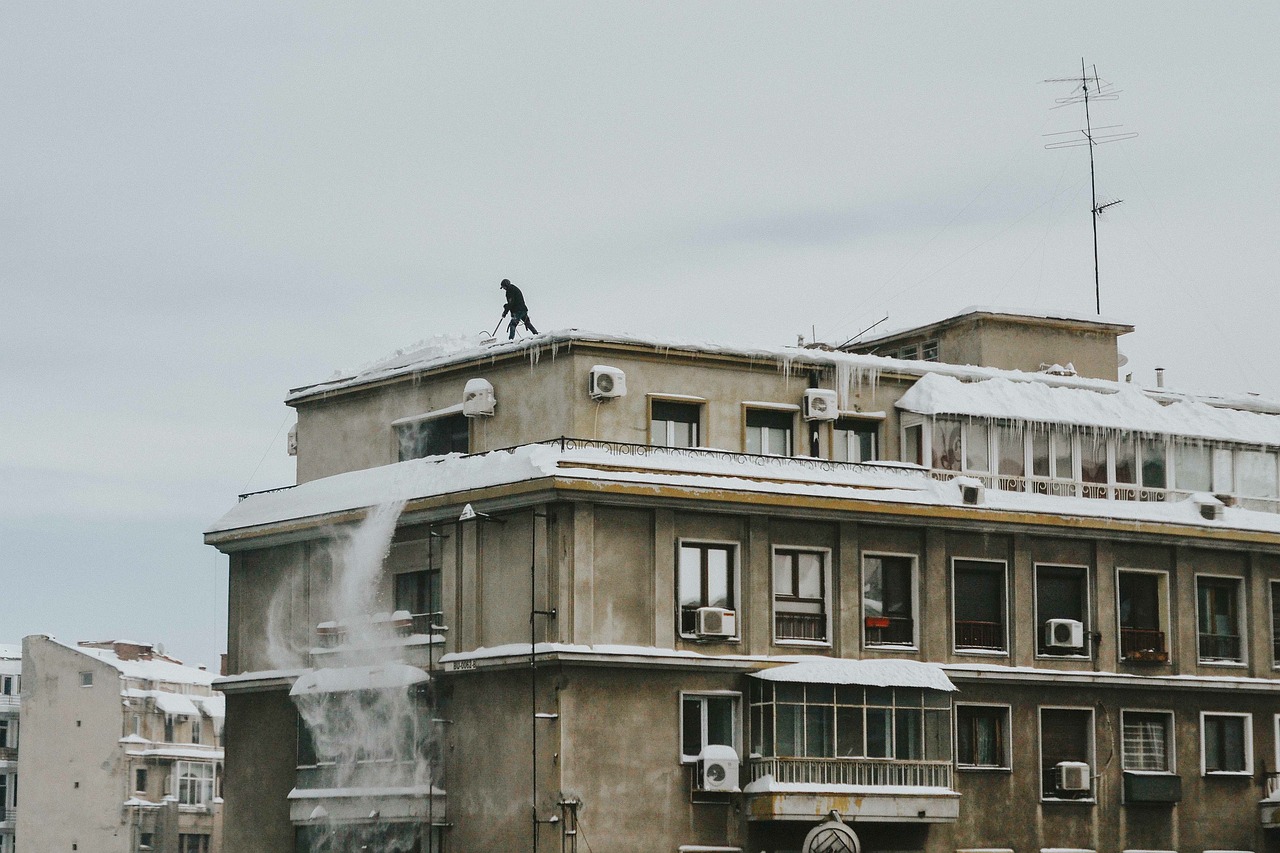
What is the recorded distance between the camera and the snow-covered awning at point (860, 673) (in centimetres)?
4372

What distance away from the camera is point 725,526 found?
44.5m

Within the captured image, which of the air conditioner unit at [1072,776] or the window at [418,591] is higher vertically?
the window at [418,591]

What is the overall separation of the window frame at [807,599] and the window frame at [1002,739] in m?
3.47

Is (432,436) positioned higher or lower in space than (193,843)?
higher

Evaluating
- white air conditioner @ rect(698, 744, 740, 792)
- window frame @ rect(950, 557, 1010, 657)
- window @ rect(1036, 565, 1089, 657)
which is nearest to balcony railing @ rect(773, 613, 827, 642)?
white air conditioner @ rect(698, 744, 740, 792)

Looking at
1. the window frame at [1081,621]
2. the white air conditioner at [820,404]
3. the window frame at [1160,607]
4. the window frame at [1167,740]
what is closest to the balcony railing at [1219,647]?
the window frame at [1160,607]

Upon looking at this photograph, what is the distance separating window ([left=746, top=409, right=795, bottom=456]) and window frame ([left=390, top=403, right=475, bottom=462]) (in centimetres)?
588

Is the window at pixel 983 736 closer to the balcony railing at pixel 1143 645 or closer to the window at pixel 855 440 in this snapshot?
the balcony railing at pixel 1143 645

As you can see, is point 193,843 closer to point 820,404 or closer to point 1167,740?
point 1167,740

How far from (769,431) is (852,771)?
7.51 meters

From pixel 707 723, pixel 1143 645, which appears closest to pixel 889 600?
pixel 707 723

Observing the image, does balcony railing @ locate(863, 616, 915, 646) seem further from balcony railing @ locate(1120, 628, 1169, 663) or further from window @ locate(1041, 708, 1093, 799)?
balcony railing @ locate(1120, 628, 1169, 663)

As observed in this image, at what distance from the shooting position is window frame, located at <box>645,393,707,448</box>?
1795 inches

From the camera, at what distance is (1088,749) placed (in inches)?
1891
